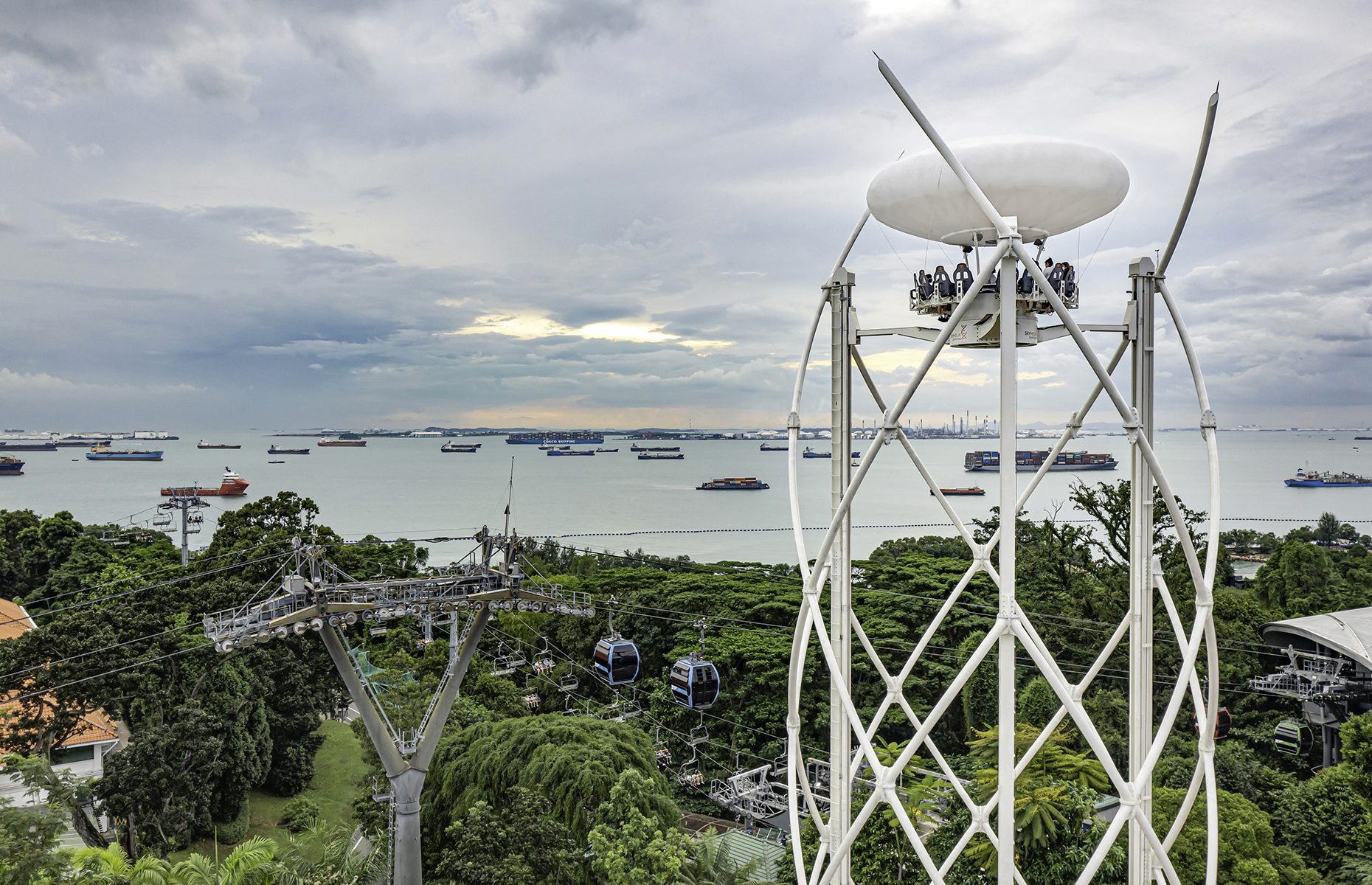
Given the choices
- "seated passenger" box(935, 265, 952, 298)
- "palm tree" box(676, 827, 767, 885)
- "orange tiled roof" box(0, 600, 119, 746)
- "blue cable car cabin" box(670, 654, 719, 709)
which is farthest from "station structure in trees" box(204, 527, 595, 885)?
"orange tiled roof" box(0, 600, 119, 746)

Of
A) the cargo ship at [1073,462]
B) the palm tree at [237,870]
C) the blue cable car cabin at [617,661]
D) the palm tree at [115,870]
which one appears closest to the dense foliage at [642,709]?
the palm tree at [115,870]

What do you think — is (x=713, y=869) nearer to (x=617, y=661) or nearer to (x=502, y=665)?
(x=617, y=661)

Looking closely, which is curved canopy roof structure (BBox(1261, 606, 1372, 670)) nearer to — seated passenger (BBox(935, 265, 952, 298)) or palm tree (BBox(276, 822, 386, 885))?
seated passenger (BBox(935, 265, 952, 298))

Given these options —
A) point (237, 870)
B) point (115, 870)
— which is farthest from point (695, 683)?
point (115, 870)

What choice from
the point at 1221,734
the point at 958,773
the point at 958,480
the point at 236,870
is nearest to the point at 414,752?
the point at 236,870

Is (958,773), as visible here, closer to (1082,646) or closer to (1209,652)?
(1082,646)

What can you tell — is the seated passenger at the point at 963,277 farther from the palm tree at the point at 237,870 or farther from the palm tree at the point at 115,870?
the palm tree at the point at 115,870
